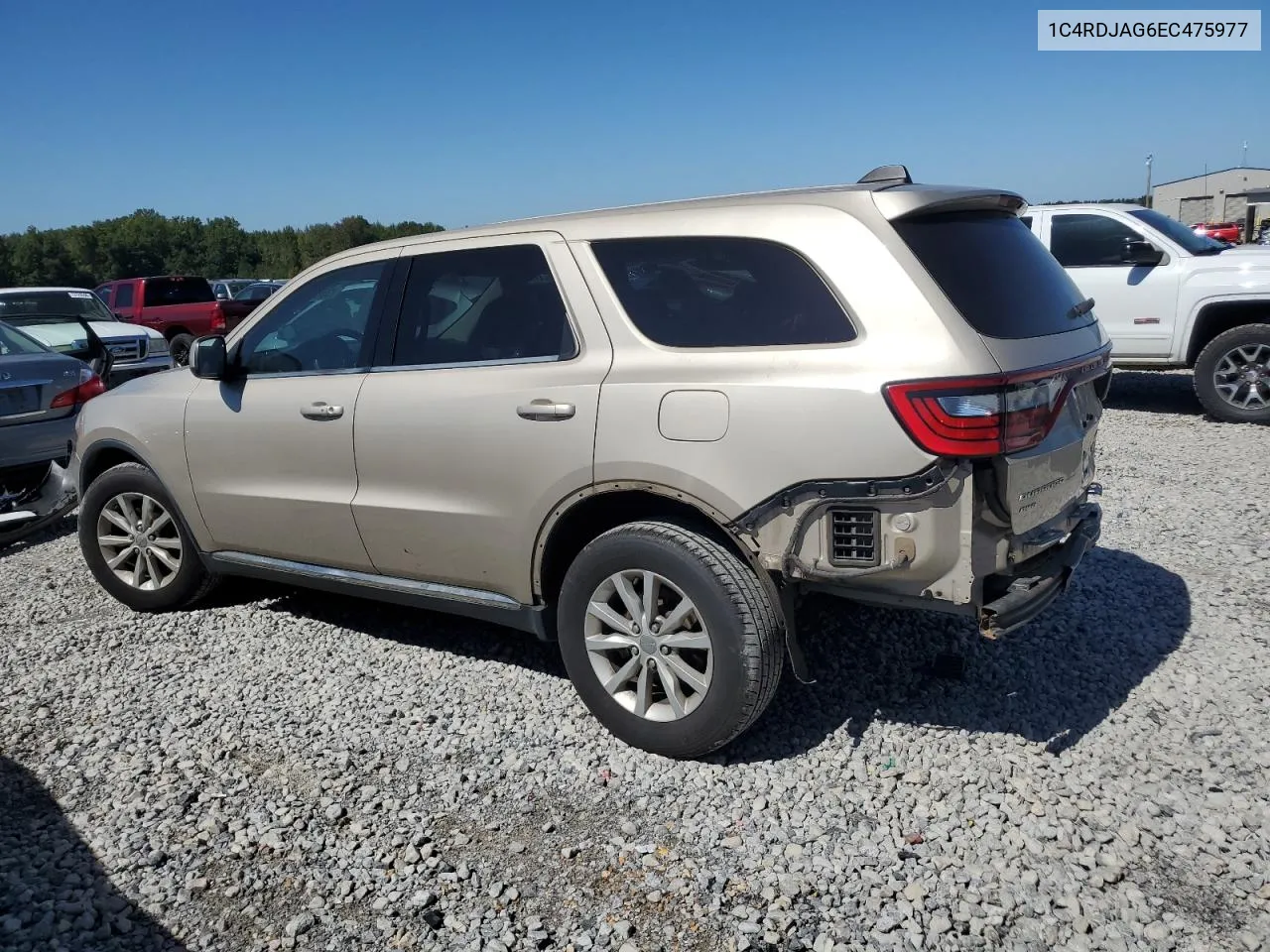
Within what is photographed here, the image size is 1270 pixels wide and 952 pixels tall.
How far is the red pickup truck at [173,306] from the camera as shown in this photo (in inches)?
752

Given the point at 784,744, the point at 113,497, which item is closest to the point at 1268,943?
the point at 784,744

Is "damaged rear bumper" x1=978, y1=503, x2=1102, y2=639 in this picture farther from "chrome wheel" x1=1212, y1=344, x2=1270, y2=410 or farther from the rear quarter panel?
"chrome wheel" x1=1212, y1=344, x2=1270, y2=410

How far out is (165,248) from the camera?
61.9 metres

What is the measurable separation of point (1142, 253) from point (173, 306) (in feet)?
56.5

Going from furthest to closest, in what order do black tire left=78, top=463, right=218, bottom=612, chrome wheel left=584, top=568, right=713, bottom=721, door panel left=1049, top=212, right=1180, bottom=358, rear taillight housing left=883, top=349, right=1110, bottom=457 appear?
door panel left=1049, top=212, right=1180, bottom=358 < black tire left=78, top=463, right=218, bottom=612 < chrome wheel left=584, top=568, right=713, bottom=721 < rear taillight housing left=883, top=349, right=1110, bottom=457

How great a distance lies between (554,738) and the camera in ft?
12.0

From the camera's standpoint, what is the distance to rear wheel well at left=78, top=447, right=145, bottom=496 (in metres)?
5.16

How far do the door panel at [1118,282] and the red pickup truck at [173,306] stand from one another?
51.1 ft

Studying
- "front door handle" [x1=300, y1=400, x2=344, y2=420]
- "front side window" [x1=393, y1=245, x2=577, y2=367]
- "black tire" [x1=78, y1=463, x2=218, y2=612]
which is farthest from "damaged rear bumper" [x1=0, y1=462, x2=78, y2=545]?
"front side window" [x1=393, y1=245, x2=577, y2=367]

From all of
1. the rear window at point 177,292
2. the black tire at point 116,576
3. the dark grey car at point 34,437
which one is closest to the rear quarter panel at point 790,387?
the black tire at point 116,576

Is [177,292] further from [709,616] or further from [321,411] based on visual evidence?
[709,616]

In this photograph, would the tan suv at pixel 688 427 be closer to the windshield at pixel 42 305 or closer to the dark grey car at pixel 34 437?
the dark grey car at pixel 34 437

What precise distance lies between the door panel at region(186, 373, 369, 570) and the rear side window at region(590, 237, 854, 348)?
1.34m

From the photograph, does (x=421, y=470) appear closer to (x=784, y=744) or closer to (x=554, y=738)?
(x=554, y=738)
